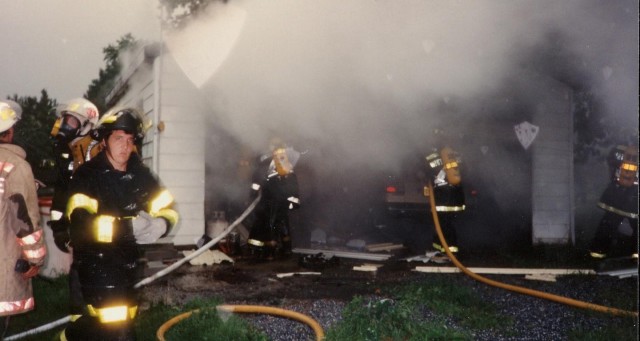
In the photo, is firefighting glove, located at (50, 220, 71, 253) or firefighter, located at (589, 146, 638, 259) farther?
firefighter, located at (589, 146, 638, 259)

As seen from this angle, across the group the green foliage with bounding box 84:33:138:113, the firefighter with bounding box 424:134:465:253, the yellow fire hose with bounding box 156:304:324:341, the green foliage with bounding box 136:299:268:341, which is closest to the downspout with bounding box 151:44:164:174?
the green foliage with bounding box 136:299:268:341

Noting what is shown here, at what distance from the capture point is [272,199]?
7.57 m

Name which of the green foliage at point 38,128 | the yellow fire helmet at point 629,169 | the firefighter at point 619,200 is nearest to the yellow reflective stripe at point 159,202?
the firefighter at point 619,200

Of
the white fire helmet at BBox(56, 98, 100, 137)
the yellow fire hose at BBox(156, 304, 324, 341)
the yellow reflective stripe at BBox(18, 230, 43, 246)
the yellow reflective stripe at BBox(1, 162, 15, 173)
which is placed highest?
the white fire helmet at BBox(56, 98, 100, 137)

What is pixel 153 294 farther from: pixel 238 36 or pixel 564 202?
pixel 564 202

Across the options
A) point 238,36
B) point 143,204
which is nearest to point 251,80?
point 238,36

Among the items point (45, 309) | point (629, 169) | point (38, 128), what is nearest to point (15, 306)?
point (45, 309)

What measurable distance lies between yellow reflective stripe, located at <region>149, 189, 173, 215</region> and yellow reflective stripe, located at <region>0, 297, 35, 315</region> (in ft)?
3.06

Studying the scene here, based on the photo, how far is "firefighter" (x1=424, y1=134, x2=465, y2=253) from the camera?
741cm

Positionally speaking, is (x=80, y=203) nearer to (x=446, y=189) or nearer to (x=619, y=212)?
(x=446, y=189)

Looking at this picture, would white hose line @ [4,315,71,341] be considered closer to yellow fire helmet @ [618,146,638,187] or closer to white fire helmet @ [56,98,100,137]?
white fire helmet @ [56,98,100,137]

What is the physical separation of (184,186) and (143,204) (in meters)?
4.64

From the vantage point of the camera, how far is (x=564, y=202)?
9250 mm

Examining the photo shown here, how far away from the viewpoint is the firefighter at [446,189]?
7.41m
